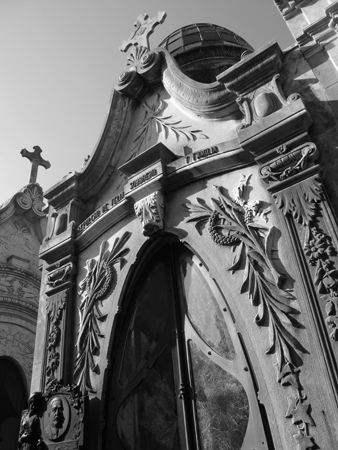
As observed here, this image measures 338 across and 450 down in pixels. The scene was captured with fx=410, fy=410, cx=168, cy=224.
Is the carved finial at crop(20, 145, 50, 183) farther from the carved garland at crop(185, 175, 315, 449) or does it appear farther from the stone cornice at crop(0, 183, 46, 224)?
the carved garland at crop(185, 175, 315, 449)

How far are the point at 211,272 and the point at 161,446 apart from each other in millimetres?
1962

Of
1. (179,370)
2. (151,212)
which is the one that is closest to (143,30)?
(151,212)

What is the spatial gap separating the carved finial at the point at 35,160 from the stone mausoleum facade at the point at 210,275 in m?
5.84

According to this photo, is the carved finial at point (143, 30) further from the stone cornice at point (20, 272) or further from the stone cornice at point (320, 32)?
the stone cornice at point (20, 272)

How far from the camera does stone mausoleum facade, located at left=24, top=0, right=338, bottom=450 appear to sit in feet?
12.0

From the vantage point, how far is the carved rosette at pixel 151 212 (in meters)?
5.15

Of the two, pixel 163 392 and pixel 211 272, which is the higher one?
pixel 211 272

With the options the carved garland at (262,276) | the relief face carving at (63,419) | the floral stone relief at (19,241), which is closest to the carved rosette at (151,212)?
the carved garland at (262,276)

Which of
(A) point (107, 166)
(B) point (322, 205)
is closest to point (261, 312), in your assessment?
(B) point (322, 205)

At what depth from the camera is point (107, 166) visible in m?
6.70

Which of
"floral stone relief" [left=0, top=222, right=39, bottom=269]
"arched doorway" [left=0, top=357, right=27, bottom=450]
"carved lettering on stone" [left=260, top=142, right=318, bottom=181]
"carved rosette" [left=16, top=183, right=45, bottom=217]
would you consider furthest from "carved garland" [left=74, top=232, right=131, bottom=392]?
"carved rosette" [left=16, top=183, right=45, bottom=217]

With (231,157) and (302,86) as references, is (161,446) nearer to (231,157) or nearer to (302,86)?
(231,157)

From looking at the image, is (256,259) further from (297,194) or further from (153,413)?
(153,413)

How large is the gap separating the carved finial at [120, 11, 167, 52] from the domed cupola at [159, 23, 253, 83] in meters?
1.12
